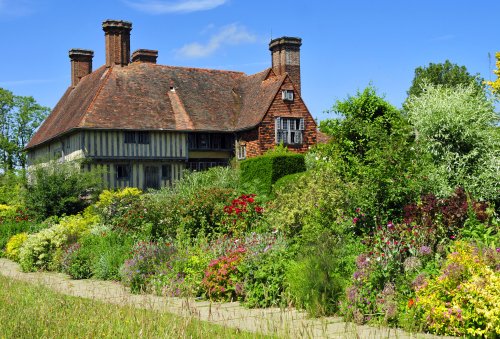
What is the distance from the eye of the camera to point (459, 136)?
12.3 m

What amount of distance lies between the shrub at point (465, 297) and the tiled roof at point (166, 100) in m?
26.5

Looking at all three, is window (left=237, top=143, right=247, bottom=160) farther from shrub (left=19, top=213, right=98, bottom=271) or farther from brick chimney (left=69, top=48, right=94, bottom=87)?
shrub (left=19, top=213, right=98, bottom=271)

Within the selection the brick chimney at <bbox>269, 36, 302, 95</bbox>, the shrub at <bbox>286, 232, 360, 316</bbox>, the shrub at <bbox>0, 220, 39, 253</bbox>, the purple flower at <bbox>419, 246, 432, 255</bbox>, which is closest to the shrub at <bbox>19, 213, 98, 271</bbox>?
the shrub at <bbox>0, 220, 39, 253</bbox>

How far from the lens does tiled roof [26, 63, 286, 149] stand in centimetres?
3278

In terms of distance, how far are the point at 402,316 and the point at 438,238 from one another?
2309 millimetres

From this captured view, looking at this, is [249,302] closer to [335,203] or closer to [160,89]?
[335,203]

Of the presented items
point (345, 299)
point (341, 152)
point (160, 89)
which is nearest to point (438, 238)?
point (345, 299)

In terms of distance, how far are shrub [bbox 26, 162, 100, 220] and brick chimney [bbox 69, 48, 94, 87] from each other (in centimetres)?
2272

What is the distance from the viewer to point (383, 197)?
10078 mm

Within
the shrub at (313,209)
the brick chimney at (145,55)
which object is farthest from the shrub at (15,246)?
the brick chimney at (145,55)

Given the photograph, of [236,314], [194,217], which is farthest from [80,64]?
[236,314]

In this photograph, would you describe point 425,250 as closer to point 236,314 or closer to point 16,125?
point 236,314

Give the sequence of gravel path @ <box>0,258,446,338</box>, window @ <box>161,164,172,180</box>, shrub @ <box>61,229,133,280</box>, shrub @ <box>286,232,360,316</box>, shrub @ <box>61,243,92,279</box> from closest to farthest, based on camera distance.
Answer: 1. gravel path @ <box>0,258,446,338</box>
2. shrub @ <box>286,232,360,316</box>
3. shrub @ <box>61,229,133,280</box>
4. shrub @ <box>61,243,92,279</box>
5. window @ <box>161,164,172,180</box>

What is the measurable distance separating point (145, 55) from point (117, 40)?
2718 mm
